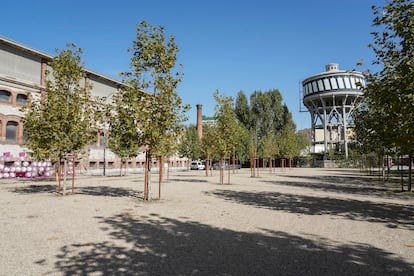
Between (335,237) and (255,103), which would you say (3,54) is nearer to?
(335,237)

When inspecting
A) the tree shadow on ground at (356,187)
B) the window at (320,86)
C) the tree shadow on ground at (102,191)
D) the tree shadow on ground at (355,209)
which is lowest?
the tree shadow on ground at (102,191)

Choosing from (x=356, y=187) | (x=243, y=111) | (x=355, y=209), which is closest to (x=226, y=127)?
(x=356, y=187)

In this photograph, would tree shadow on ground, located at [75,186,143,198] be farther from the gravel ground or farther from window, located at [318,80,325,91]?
window, located at [318,80,325,91]

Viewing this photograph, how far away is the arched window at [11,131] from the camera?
29.4 meters

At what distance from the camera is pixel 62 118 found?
1380cm

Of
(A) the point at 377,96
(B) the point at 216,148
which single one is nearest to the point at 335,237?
(A) the point at 377,96

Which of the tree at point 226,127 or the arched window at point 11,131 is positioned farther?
the arched window at point 11,131

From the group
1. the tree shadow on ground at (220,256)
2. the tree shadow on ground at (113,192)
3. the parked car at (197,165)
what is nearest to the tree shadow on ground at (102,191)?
the tree shadow on ground at (113,192)

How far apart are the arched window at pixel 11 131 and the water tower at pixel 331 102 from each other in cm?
6739

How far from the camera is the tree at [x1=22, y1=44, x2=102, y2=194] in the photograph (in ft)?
44.6

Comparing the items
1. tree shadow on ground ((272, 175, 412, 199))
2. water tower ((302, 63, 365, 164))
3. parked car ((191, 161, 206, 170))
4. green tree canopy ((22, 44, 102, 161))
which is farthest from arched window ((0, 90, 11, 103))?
water tower ((302, 63, 365, 164))

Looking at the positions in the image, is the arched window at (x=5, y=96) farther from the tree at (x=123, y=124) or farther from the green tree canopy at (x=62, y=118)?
the tree at (x=123, y=124)

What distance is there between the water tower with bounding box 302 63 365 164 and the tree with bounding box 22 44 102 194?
69875 mm

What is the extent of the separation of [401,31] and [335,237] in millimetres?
5963
